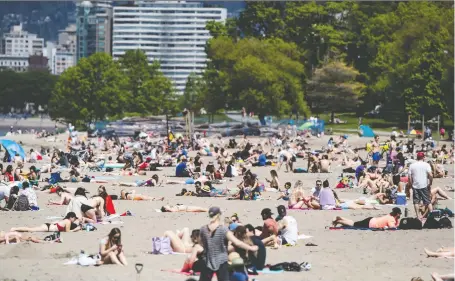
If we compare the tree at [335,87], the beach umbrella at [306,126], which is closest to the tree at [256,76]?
the tree at [335,87]

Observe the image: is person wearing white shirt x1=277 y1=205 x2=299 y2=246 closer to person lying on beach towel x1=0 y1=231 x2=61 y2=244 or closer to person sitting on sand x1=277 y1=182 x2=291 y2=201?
person lying on beach towel x1=0 y1=231 x2=61 y2=244

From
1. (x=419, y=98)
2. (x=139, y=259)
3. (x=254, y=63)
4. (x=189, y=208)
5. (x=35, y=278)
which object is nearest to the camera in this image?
(x=35, y=278)

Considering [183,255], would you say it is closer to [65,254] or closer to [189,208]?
[65,254]

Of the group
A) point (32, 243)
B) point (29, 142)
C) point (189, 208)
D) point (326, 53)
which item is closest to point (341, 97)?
point (326, 53)

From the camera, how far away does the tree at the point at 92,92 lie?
3615 inches

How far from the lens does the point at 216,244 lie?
1386 cm

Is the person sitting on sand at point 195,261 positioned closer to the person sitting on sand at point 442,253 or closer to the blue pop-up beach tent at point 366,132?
the person sitting on sand at point 442,253

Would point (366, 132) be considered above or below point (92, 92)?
below

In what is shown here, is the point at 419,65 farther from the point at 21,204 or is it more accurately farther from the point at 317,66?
the point at 21,204

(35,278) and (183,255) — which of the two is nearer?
(35,278)

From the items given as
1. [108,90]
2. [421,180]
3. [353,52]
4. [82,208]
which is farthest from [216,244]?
[108,90]

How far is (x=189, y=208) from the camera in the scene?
24.6 metres

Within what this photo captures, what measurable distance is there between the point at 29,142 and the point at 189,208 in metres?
44.2

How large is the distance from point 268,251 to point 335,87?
186 feet
